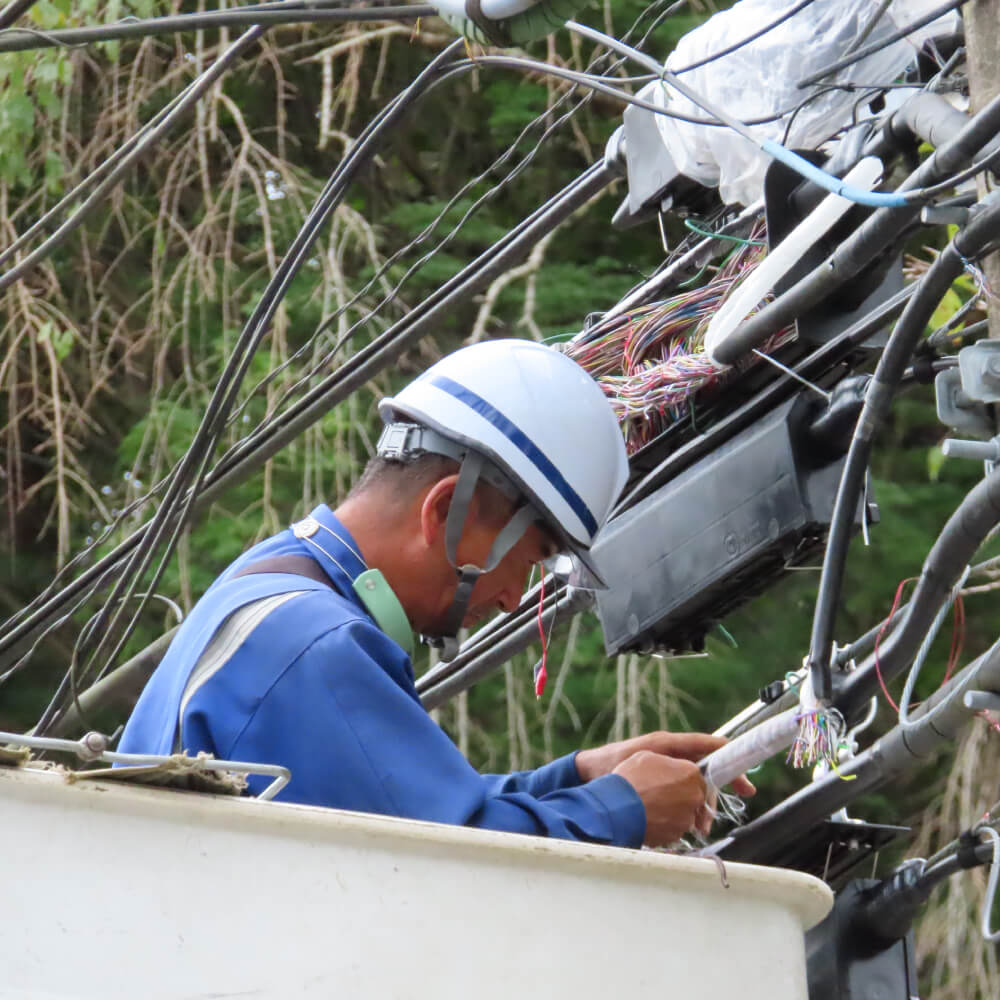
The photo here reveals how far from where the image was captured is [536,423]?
324 centimetres

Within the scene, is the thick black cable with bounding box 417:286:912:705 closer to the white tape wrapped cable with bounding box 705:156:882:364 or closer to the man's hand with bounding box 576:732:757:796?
the white tape wrapped cable with bounding box 705:156:882:364

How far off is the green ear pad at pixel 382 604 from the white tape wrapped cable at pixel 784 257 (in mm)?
926

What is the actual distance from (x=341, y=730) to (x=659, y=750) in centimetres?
67

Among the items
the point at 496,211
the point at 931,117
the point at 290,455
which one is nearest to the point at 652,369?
the point at 931,117

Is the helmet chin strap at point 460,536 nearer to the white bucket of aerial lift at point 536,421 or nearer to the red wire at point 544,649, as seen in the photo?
the white bucket of aerial lift at point 536,421

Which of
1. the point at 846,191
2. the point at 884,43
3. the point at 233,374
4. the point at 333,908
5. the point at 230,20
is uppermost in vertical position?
the point at 230,20

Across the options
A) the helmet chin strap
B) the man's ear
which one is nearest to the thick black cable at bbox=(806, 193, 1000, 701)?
the helmet chin strap

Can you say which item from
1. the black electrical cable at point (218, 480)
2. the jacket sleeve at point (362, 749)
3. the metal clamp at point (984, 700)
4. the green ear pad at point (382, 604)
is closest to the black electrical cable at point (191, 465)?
the black electrical cable at point (218, 480)

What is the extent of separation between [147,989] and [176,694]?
83cm

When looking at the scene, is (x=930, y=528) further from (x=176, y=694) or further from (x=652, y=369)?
(x=176, y=694)

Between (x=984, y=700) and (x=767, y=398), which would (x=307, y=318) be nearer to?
(x=767, y=398)

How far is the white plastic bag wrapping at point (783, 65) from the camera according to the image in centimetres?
344

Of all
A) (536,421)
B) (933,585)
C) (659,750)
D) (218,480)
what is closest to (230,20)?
(536,421)

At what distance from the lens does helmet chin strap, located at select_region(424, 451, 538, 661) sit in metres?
3.15
